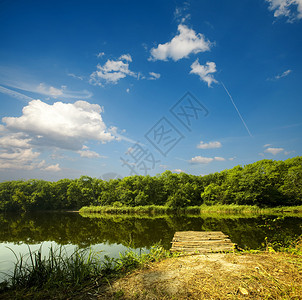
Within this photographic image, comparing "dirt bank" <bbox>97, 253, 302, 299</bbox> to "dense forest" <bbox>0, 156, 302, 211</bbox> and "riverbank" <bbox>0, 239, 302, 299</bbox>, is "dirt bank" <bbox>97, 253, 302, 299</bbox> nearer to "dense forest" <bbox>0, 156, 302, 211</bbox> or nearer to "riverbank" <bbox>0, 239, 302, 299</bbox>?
"riverbank" <bbox>0, 239, 302, 299</bbox>

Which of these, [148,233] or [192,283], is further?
[148,233]

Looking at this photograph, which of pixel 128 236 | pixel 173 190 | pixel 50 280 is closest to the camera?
pixel 50 280

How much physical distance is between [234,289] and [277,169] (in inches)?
1857

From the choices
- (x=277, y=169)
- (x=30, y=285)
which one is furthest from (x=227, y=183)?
(x=30, y=285)

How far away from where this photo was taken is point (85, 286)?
3.58m

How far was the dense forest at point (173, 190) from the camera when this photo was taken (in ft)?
121

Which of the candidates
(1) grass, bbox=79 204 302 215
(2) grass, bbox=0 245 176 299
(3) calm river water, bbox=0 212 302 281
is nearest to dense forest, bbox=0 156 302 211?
(1) grass, bbox=79 204 302 215

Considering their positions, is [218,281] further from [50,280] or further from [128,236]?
[128,236]

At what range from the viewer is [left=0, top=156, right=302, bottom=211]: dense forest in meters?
36.8

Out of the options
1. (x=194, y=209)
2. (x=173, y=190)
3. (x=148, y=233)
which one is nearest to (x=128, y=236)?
(x=148, y=233)

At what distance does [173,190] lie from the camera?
150ft

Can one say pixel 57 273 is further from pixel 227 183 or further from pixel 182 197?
pixel 227 183

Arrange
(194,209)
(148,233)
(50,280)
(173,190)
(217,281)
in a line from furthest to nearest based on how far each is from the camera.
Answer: (173,190) → (194,209) → (148,233) → (50,280) → (217,281)

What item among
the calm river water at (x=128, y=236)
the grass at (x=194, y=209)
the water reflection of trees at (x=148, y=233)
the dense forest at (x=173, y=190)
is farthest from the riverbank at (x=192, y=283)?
the dense forest at (x=173, y=190)
